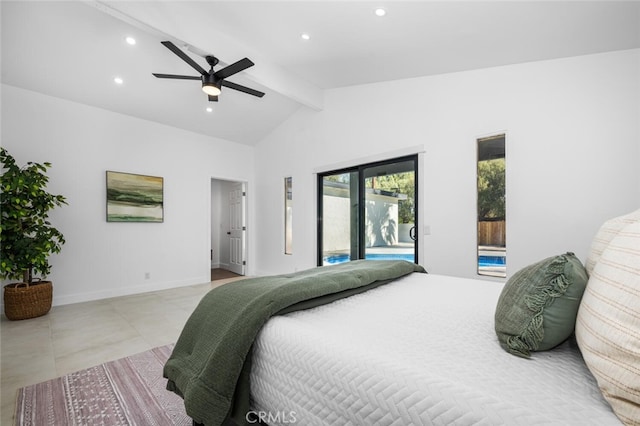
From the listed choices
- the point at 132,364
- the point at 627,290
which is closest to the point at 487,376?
the point at 627,290

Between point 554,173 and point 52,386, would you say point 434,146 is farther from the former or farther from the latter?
point 52,386

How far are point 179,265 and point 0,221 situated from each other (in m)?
2.31

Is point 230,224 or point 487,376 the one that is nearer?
point 487,376

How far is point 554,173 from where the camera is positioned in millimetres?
2738

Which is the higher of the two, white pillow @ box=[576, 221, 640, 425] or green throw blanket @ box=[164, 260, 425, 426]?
white pillow @ box=[576, 221, 640, 425]

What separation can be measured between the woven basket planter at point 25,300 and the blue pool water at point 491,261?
16.6 ft

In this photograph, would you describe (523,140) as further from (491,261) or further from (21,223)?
(21,223)

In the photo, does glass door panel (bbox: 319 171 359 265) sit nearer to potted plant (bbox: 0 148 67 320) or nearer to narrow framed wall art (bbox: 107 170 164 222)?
narrow framed wall art (bbox: 107 170 164 222)

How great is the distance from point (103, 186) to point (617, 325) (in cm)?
539

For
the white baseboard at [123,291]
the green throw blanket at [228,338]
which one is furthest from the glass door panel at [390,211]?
the white baseboard at [123,291]

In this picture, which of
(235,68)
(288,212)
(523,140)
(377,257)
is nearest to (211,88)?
(235,68)

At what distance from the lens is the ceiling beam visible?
2539 mm

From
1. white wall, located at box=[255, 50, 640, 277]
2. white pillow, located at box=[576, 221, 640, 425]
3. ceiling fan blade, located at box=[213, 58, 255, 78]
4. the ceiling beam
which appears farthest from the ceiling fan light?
white pillow, located at box=[576, 221, 640, 425]

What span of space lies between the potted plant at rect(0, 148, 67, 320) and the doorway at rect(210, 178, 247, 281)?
2.67 meters
